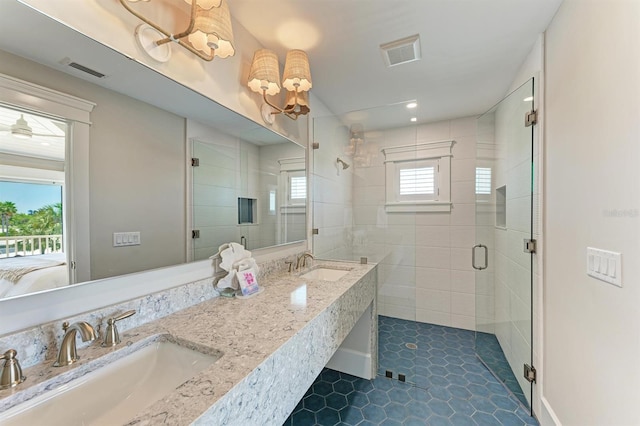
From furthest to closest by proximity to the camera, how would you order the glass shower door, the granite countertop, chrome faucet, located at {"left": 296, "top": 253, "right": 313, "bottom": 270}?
chrome faucet, located at {"left": 296, "top": 253, "right": 313, "bottom": 270} < the glass shower door < the granite countertop

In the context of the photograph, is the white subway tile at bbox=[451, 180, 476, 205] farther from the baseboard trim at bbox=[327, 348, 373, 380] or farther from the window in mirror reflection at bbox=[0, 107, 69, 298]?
the window in mirror reflection at bbox=[0, 107, 69, 298]

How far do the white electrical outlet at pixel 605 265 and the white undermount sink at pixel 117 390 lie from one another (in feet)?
4.87

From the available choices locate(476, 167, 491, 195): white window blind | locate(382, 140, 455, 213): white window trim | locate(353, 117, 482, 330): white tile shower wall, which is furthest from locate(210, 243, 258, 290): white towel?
locate(476, 167, 491, 195): white window blind

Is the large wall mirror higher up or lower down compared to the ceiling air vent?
lower down

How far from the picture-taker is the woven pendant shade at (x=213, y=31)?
3.66ft

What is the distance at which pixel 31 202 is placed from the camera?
757 millimetres

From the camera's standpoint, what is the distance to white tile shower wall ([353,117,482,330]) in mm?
2545

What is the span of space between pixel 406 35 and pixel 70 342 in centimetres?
217

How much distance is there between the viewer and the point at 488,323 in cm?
245

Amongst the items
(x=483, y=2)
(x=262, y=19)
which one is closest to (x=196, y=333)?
(x=262, y=19)

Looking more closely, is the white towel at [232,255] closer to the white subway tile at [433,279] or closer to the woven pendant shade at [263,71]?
the woven pendant shade at [263,71]

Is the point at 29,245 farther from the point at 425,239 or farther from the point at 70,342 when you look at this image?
the point at 425,239

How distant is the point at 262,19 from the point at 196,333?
169 centimetres

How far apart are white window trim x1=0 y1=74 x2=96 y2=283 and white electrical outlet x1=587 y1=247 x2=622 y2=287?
1.93 m
